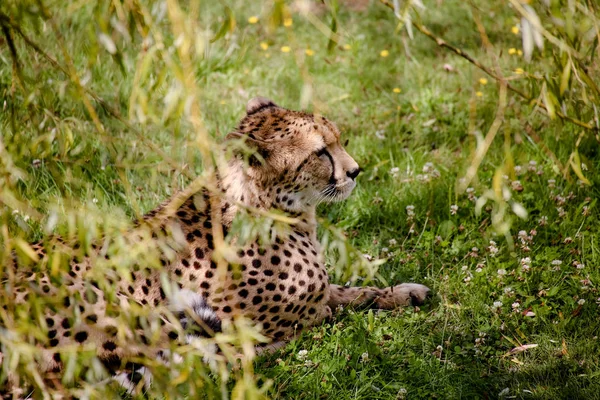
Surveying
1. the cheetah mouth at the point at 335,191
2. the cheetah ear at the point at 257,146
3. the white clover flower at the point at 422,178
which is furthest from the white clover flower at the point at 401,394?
the white clover flower at the point at 422,178

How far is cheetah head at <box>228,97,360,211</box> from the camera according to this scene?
13.3 ft

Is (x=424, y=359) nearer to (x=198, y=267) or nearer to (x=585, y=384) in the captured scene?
(x=585, y=384)

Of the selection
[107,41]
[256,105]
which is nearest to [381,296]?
[256,105]

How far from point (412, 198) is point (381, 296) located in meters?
0.94

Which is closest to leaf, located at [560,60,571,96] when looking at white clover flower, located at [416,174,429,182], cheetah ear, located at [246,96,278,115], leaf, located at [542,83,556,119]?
leaf, located at [542,83,556,119]

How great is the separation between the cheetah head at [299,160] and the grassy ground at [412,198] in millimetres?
471

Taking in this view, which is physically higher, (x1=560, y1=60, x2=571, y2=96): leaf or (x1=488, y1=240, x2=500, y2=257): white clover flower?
(x1=560, y1=60, x2=571, y2=96): leaf

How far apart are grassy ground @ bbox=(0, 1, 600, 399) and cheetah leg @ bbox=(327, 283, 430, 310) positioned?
0.08 m

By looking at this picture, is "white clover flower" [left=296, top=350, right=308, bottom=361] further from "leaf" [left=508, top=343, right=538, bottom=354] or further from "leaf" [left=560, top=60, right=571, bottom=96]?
"leaf" [left=560, top=60, right=571, bottom=96]

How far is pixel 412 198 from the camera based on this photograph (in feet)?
16.7

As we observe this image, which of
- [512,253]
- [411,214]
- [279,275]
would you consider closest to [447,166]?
[411,214]

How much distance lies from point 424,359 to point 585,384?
0.74 meters

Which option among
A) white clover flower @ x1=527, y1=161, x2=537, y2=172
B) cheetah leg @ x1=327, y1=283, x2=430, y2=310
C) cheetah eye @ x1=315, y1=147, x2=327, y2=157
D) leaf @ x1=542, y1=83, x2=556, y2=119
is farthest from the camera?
white clover flower @ x1=527, y1=161, x2=537, y2=172

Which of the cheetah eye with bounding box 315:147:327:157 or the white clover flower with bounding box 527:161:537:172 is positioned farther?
the white clover flower with bounding box 527:161:537:172
